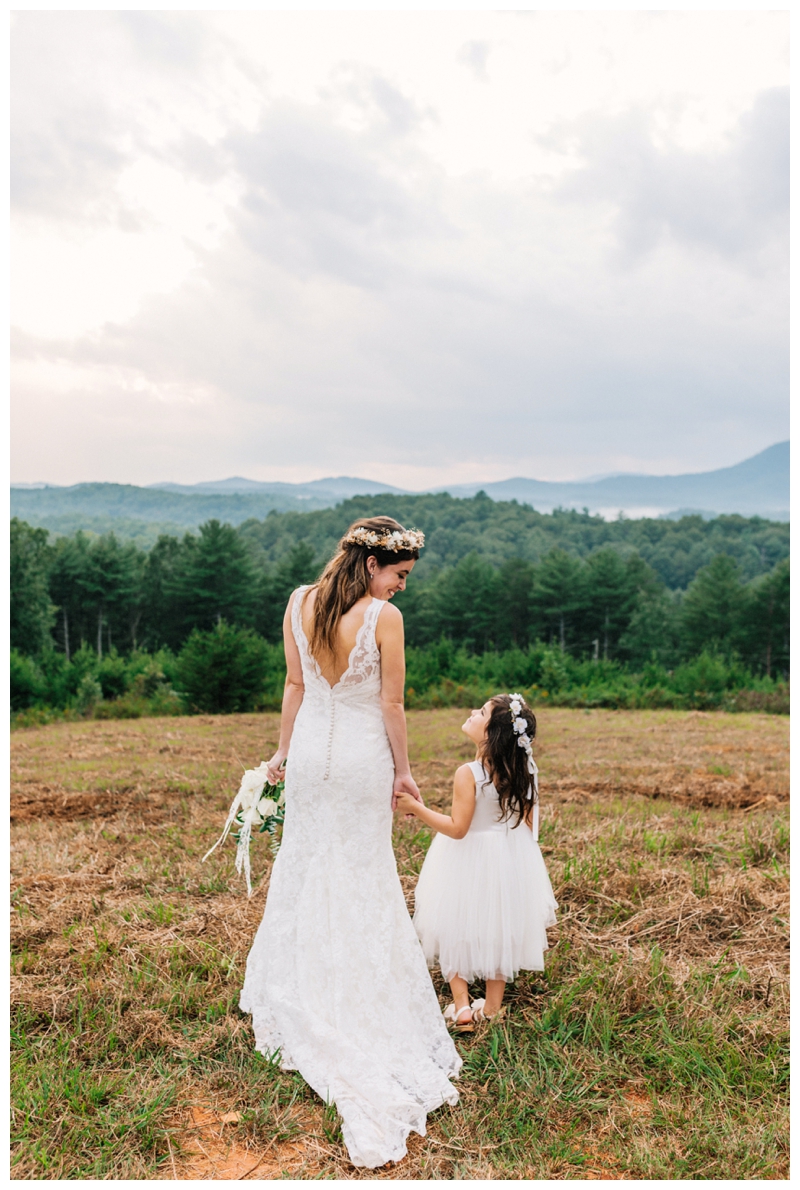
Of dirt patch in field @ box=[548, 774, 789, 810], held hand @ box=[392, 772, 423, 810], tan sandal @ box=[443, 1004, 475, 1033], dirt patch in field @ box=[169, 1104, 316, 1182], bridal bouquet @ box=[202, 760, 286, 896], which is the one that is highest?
held hand @ box=[392, 772, 423, 810]

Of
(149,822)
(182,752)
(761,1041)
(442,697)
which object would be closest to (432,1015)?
(761,1041)

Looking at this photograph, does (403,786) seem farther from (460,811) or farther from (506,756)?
(506,756)

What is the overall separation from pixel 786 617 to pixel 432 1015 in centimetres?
4649

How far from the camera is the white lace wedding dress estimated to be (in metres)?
3.16

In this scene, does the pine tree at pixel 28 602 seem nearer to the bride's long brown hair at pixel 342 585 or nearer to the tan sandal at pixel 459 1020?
the tan sandal at pixel 459 1020

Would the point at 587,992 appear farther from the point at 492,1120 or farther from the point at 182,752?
the point at 182,752

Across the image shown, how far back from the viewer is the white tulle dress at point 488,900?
3.48 meters

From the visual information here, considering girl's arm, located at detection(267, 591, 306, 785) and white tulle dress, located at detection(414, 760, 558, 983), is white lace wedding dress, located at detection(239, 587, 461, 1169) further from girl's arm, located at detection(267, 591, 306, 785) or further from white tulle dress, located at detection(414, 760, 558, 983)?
white tulle dress, located at detection(414, 760, 558, 983)

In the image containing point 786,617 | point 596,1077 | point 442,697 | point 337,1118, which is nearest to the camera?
point 337,1118

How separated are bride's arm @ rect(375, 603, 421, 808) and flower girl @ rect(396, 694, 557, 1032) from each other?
0.18 meters

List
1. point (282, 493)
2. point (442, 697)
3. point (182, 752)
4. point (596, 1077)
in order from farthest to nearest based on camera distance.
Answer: point (282, 493)
point (442, 697)
point (182, 752)
point (596, 1077)

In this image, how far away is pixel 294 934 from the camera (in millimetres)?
3381

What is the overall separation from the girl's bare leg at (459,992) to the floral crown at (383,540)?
2056mm

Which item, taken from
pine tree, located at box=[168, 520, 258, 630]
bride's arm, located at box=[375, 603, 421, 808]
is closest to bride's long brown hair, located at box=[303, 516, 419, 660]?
bride's arm, located at box=[375, 603, 421, 808]
